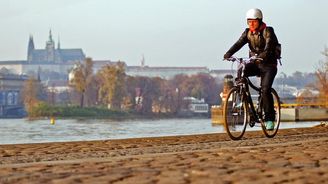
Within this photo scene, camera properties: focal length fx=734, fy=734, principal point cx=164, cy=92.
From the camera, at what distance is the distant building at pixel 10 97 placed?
13300cm

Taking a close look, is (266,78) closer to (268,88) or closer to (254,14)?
(268,88)

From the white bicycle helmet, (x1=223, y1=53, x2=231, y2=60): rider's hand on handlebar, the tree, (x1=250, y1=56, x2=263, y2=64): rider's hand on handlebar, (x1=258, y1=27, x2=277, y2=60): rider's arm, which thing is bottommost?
(x1=250, y1=56, x2=263, y2=64): rider's hand on handlebar

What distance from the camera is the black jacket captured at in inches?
346

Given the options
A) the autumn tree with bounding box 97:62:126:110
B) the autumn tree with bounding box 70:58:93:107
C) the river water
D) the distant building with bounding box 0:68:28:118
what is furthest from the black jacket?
the distant building with bounding box 0:68:28:118

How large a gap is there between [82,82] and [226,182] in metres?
101

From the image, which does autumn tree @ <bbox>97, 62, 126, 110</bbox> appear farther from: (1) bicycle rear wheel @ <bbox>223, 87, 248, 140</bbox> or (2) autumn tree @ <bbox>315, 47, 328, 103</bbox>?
(1) bicycle rear wheel @ <bbox>223, 87, 248, 140</bbox>

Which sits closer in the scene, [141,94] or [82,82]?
[82,82]

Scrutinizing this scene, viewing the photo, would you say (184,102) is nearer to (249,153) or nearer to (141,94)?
(141,94)

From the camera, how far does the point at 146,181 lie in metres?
4.16

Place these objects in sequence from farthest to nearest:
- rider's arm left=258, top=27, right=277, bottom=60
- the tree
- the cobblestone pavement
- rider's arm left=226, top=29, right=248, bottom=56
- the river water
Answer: the tree
the river water
rider's arm left=226, top=29, right=248, bottom=56
rider's arm left=258, top=27, right=277, bottom=60
the cobblestone pavement

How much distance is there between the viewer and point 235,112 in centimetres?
903

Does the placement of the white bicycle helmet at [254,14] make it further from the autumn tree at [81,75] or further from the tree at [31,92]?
the tree at [31,92]

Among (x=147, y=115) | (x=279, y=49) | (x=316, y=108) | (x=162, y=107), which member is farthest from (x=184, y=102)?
(x=279, y=49)

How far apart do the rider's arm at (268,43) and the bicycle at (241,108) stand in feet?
0.45
